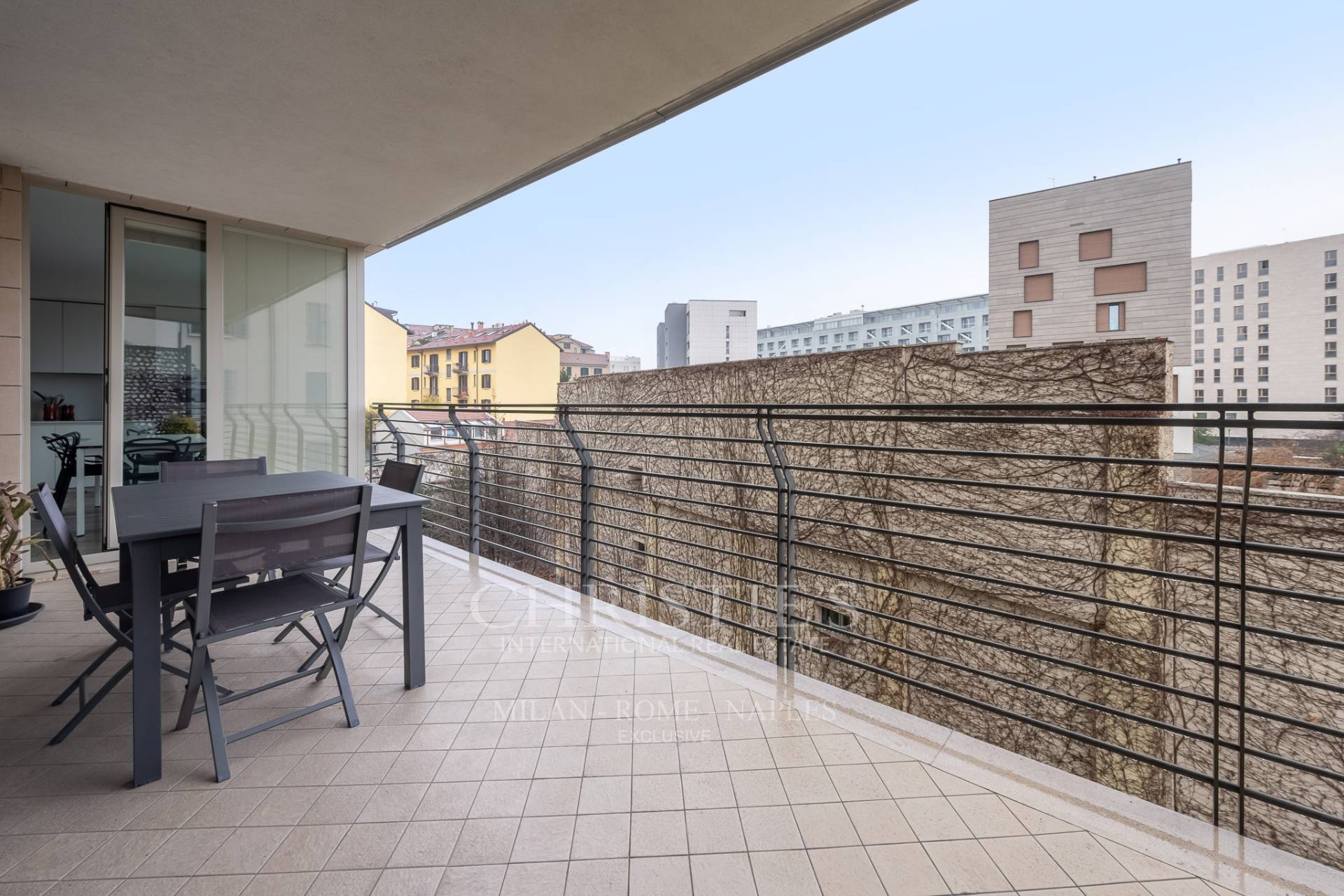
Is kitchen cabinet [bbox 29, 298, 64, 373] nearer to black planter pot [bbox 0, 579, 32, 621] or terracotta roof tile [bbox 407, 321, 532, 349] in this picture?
black planter pot [bbox 0, 579, 32, 621]

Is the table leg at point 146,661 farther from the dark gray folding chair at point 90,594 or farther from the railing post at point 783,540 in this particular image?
the railing post at point 783,540

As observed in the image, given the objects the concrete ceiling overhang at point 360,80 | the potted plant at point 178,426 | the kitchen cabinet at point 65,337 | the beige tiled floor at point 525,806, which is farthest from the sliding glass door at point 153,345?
the kitchen cabinet at point 65,337

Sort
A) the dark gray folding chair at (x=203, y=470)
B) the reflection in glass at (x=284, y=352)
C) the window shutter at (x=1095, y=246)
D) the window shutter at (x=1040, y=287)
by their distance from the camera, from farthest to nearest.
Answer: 1. the window shutter at (x=1040, y=287)
2. the window shutter at (x=1095, y=246)
3. the reflection in glass at (x=284, y=352)
4. the dark gray folding chair at (x=203, y=470)

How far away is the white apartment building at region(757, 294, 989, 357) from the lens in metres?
14.4

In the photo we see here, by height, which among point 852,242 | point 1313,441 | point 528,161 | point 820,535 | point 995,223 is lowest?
point 820,535

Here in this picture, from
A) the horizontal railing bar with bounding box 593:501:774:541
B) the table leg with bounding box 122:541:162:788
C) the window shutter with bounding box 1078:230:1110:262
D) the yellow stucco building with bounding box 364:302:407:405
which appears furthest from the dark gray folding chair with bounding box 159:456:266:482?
the window shutter with bounding box 1078:230:1110:262

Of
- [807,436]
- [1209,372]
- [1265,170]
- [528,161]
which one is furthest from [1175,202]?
[528,161]

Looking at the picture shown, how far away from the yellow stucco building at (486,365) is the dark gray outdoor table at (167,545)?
19.8m

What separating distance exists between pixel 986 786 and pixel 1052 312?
692 inches

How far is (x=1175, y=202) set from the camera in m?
15.9

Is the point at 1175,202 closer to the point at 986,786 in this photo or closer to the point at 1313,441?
the point at 1313,441

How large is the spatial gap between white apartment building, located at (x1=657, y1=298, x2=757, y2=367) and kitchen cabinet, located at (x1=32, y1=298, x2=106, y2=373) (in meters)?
8.71

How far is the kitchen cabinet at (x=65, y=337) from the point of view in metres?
6.55

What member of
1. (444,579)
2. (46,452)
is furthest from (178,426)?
(444,579)
